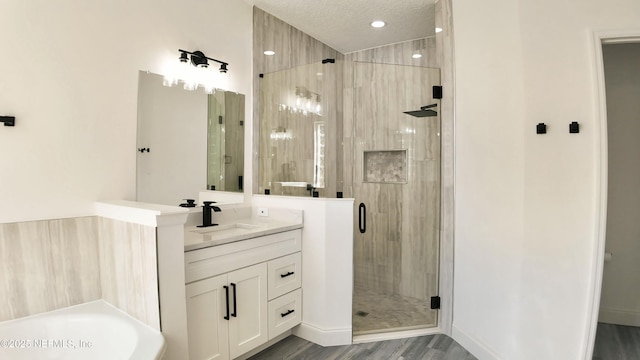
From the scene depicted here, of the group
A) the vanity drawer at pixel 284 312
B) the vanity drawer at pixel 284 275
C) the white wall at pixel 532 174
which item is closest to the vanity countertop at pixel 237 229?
the vanity drawer at pixel 284 275

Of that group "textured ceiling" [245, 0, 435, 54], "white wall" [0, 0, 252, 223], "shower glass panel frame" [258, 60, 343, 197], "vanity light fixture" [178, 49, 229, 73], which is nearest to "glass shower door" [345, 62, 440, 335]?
"shower glass panel frame" [258, 60, 343, 197]

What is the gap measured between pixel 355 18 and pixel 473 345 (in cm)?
290

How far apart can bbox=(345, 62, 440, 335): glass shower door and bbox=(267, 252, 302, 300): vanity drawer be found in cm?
67

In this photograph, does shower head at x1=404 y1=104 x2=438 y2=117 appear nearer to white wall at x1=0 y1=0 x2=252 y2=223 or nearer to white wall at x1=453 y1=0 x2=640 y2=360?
white wall at x1=453 y1=0 x2=640 y2=360

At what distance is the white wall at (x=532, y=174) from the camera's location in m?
1.84

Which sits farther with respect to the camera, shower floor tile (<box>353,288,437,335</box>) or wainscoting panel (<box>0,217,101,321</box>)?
shower floor tile (<box>353,288,437,335</box>)

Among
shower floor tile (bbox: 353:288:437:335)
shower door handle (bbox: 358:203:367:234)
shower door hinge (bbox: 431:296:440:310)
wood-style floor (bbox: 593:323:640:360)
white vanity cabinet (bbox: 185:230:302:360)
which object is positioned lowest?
wood-style floor (bbox: 593:323:640:360)

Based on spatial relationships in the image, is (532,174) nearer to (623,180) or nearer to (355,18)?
(623,180)

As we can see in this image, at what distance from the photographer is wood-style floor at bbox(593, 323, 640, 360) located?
7.66ft

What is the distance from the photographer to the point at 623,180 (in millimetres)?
2750

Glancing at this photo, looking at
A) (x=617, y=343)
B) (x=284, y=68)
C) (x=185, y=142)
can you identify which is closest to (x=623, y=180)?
(x=617, y=343)

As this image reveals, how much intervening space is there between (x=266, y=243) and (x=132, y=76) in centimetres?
136

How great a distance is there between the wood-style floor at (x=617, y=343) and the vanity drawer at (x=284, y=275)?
2.13 metres

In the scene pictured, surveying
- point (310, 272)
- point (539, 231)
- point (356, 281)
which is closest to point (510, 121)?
point (539, 231)
